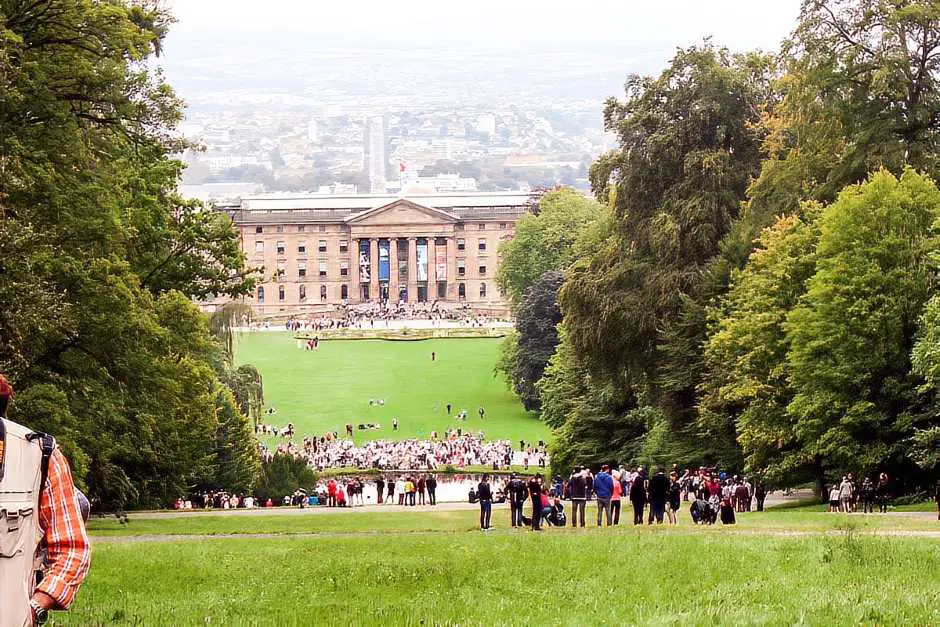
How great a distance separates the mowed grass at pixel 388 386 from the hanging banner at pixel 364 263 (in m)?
37.0

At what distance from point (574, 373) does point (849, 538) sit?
31711 millimetres

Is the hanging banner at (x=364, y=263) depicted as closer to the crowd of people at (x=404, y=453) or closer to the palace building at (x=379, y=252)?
the palace building at (x=379, y=252)

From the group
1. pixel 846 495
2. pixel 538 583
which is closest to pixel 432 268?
pixel 846 495

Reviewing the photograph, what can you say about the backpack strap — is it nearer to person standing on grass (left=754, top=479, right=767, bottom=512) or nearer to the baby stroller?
the baby stroller

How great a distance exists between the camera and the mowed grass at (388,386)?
→ 61812mm

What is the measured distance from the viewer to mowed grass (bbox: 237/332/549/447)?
61812 mm

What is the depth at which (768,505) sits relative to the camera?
96.8ft

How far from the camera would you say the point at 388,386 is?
73.9 metres

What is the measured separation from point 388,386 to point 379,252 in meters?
63.9

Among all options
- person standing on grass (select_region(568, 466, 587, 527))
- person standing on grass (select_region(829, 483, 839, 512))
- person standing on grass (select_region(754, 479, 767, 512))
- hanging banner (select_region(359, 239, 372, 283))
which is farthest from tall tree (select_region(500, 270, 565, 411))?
hanging banner (select_region(359, 239, 372, 283))

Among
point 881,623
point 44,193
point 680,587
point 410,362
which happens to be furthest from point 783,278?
point 410,362

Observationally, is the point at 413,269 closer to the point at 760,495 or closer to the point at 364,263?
the point at 364,263

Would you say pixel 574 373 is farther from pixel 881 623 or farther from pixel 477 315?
pixel 477 315

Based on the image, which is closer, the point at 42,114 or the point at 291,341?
the point at 42,114
